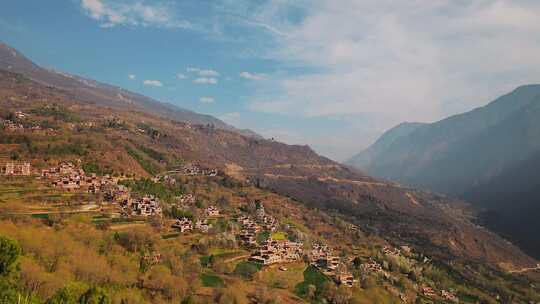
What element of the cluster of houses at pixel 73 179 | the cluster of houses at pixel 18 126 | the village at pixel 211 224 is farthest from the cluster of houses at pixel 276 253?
the cluster of houses at pixel 18 126

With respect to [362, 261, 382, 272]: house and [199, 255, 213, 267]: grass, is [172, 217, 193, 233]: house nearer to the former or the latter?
[199, 255, 213, 267]: grass

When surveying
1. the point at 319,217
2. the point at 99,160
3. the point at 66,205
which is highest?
the point at 99,160

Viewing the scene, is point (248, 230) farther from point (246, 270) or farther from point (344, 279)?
point (246, 270)

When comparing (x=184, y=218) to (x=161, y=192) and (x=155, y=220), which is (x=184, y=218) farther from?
(x=161, y=192)

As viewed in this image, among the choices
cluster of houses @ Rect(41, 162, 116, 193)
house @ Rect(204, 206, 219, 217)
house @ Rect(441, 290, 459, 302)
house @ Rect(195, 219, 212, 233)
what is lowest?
house @ Rect(441, 290, 459, 302)

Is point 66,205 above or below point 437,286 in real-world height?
above

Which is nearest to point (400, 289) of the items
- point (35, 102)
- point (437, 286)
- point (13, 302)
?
point (437, 286)

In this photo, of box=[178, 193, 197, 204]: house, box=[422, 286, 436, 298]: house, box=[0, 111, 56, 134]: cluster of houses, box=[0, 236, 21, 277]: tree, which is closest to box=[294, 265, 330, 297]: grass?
box=[422, 286, 436, 298]: house
